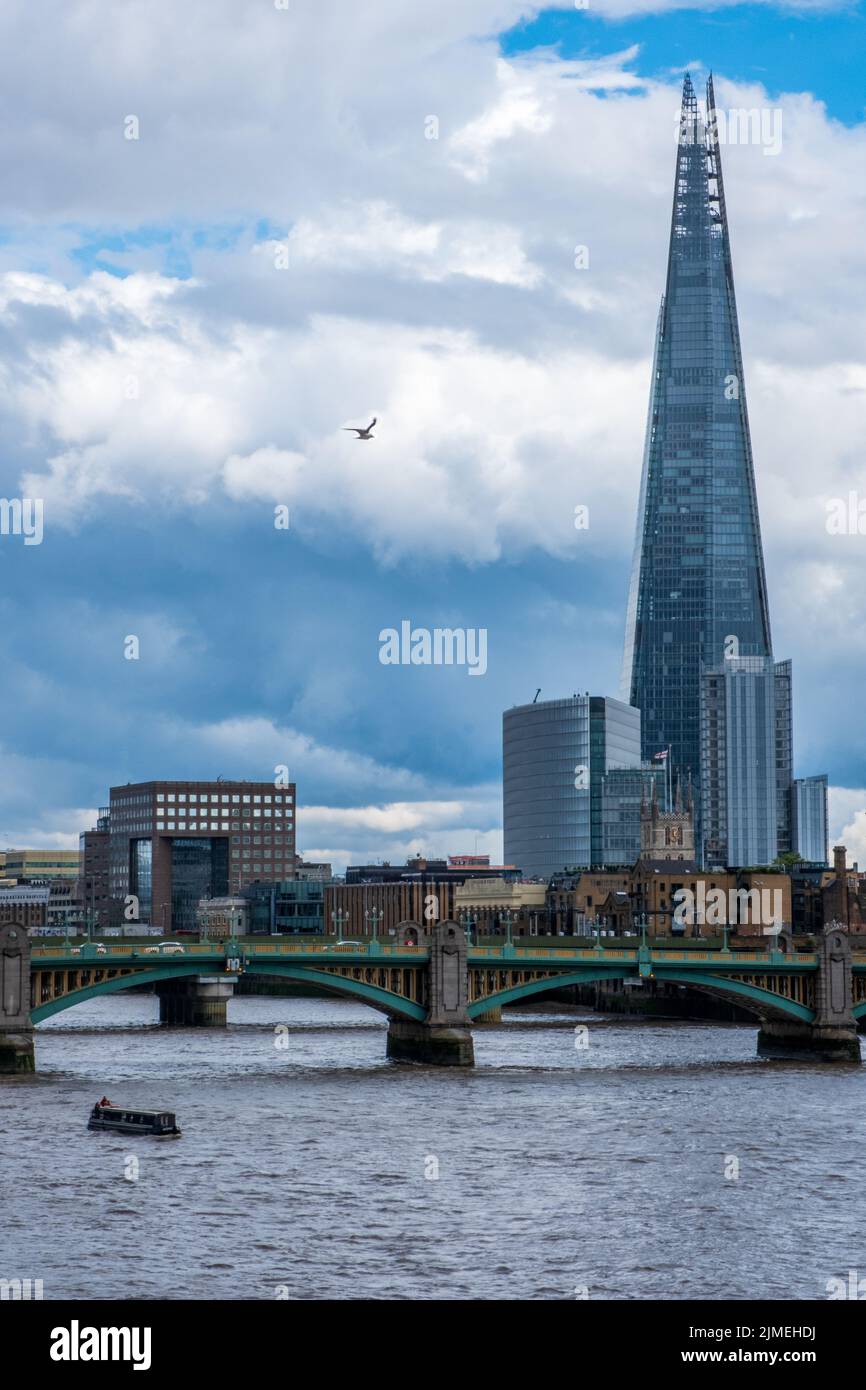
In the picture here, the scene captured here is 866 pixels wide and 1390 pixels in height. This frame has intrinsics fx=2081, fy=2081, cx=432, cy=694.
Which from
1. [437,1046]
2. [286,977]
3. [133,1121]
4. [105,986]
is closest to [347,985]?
[286,977]

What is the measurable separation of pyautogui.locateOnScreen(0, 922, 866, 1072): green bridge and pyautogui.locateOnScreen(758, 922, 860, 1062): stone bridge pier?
68mm

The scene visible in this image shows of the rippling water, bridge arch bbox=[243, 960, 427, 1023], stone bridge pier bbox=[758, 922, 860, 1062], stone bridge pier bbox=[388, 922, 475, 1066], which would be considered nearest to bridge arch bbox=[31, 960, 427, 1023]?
bridge arch bbox=[243, 960, 427, 1023]

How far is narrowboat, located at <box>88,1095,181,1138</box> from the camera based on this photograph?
95.7 m

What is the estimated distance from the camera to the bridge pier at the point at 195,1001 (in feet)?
614

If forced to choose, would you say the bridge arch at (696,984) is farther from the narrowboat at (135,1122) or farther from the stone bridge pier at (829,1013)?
the narrowboat at (135,1122)

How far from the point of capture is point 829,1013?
141m

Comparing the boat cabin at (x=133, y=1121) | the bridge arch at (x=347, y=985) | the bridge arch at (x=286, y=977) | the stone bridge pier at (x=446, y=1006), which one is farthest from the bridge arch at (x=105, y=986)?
the boat cabin at (x=133, y=1121)

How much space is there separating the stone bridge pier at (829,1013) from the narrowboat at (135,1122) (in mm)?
56904

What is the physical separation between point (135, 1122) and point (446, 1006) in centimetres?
3840

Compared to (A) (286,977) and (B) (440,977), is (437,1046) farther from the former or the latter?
(A) (286,977)

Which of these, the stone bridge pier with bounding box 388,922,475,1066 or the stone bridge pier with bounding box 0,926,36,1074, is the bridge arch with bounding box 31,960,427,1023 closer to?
the stone bridge pier with bounding box 388,922,475,1066
